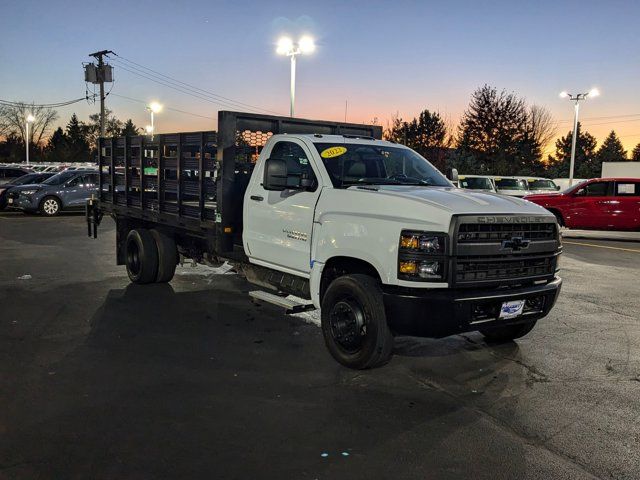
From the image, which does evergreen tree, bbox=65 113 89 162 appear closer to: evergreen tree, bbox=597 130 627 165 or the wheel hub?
evergreen tree, bbox=597 130 627 165

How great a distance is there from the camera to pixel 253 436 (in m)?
3.84

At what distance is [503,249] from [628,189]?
48.0ft

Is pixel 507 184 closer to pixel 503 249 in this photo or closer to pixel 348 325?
pixel 503 249

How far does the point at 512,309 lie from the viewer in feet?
16.5

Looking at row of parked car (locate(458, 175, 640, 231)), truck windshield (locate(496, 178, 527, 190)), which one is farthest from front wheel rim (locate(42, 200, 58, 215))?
truck windshield (locate(496, 178, 527, 190))

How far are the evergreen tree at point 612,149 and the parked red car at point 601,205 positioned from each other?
282 ft

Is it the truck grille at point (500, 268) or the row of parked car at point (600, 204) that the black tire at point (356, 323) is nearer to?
the truck grille at point (500, 268)

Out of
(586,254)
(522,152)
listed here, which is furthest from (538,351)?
(522,152)

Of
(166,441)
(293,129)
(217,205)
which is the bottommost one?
(166,441)

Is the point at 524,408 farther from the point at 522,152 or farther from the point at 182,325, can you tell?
the point at 522,152

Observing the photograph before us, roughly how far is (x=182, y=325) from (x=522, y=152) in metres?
68.5

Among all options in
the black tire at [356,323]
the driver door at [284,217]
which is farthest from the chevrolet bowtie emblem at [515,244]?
the driver door at [284,217]

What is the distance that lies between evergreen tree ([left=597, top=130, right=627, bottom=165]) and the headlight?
331 feet

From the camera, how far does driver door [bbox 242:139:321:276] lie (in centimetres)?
577
